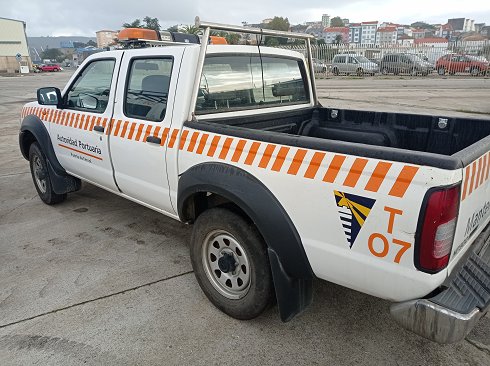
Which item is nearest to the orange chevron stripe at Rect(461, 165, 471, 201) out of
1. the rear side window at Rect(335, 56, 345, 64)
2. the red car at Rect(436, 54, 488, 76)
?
the red car at Rect(436, 54, 488, 76)

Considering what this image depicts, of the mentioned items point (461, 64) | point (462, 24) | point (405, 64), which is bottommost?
point (461, 64)

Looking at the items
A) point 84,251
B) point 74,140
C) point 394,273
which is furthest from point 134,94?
point 394,273

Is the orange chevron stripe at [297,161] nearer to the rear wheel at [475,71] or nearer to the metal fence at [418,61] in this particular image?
the metal fence at [418,61]

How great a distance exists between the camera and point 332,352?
2369mm

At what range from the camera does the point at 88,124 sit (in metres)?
3.67

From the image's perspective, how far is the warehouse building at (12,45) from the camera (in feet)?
210

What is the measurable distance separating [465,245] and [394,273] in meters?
0.52

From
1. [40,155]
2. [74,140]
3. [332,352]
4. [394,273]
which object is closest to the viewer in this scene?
[394,273]

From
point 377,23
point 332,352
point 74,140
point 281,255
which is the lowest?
point 332,352

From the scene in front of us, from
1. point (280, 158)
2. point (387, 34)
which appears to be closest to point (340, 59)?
point (280, 158)

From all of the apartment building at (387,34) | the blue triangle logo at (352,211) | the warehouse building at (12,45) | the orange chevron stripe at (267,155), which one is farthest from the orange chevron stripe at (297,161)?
the apartment building at (387,34)

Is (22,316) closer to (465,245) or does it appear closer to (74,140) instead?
(74,140)

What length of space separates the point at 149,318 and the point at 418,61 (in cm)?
2806

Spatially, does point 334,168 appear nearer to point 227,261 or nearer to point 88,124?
point 227,261
